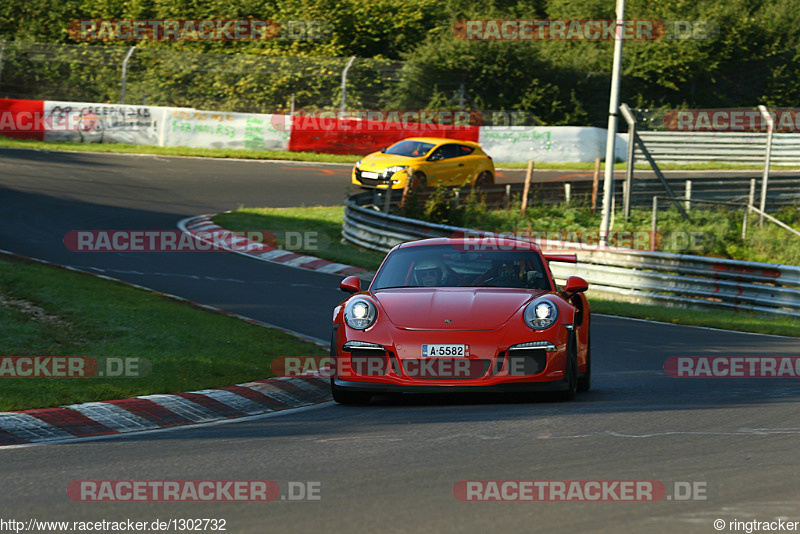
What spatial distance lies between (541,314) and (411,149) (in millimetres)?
19325

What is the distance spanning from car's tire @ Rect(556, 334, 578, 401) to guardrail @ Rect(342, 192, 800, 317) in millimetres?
8382

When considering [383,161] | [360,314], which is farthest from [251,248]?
[360,314]

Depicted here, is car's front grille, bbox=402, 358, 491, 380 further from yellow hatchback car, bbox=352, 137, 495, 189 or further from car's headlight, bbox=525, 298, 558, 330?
yellow hatchback car, bbox=352, 137, 495, 189

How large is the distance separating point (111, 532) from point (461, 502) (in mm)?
1567

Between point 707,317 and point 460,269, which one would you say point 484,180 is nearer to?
point 707,317

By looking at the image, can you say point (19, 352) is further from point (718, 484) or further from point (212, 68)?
point (212, 68)

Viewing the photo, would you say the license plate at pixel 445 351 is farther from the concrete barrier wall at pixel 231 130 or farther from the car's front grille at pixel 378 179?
the concrete barrier wall at pixel 231 130

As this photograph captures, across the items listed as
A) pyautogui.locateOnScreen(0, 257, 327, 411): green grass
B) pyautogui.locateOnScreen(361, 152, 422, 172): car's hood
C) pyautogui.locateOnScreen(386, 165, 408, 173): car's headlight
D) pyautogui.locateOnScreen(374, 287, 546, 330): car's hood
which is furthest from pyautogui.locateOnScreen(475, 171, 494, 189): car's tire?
pyautogui.locateOnScreen(374, 287, 546, 330): car's hood

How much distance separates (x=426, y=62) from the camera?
4250 centimetres

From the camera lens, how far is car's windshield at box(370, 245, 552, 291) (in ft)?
29.6

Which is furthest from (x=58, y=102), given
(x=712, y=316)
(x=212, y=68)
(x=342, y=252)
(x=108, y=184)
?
(x=712, y=316)

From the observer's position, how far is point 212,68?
3659 centimetres

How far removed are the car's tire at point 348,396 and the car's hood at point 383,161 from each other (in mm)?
17892

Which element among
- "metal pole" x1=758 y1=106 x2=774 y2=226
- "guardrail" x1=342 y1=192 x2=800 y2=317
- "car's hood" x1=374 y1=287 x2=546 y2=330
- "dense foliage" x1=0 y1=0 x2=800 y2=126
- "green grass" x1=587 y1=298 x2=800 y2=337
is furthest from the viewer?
"dense foliage" x1=0 y1=0 x2=800 y2=126
